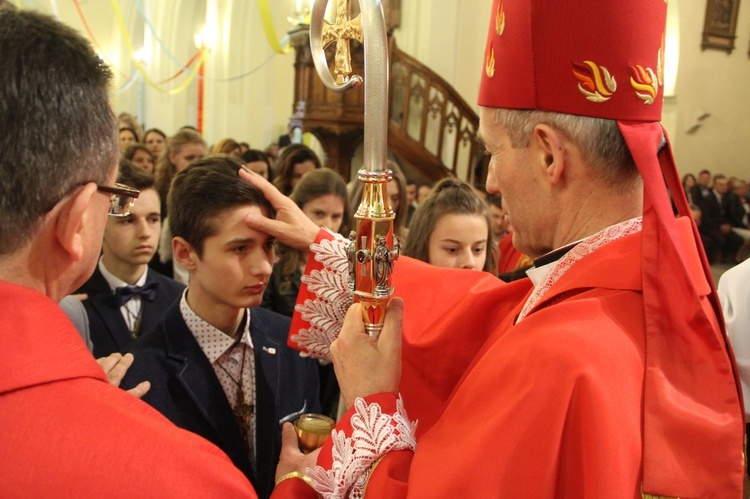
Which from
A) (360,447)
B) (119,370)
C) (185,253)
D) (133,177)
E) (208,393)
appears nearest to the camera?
(360,447)

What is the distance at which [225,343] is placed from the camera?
7.41 feet

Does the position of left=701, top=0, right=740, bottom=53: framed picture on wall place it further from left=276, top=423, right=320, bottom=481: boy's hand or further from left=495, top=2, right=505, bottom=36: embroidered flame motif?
left=276, top=423, right=320, bottom=481: boy's hand

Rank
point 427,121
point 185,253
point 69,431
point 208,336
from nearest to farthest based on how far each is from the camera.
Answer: point 69,431, point 208,336, point 185,253, point 427,121

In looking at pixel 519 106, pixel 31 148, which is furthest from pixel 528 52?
pixel 31 148

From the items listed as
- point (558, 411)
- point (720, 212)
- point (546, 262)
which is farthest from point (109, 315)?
point (720, 212)

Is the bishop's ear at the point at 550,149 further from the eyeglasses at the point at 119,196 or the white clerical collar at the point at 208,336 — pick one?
the white clerical collar at the point at 208,336

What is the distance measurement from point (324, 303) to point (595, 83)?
1020 millimetres

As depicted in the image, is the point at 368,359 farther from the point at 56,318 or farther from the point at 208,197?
the point at 208,197

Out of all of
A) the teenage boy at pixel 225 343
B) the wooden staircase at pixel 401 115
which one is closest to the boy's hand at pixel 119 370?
the teenage boy at pixel 225 343

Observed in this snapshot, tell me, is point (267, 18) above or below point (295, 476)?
above

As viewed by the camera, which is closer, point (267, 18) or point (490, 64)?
point (490, 64)

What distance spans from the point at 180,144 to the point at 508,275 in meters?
3.10

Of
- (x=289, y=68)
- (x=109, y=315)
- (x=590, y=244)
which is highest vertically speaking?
(x=289, y=68)

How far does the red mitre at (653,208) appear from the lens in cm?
128
